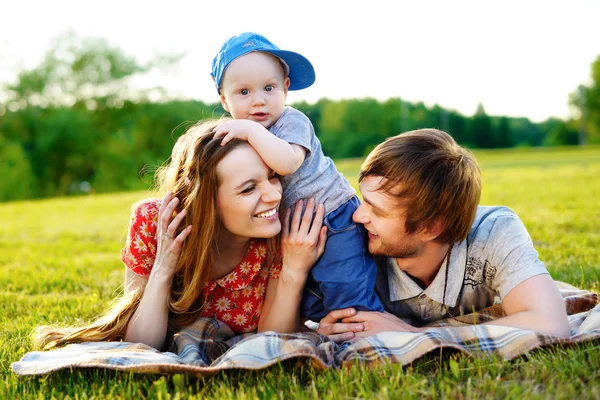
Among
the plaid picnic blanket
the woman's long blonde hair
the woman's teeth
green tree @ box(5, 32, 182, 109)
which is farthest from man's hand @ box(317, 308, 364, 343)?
green tree @ box(5, 32, 182, 109)

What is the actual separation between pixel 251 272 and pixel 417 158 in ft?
3.89

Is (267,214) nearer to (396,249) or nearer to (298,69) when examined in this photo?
(396,249)

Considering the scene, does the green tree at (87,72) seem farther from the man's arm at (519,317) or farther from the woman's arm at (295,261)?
the man's arm at (519,317)

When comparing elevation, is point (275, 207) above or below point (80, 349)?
above

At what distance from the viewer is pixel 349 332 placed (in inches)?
123

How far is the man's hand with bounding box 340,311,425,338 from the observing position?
3092mm

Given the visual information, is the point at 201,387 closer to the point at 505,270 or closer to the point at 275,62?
the point at 505,270

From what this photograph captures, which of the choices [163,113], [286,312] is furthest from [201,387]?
[163,113]

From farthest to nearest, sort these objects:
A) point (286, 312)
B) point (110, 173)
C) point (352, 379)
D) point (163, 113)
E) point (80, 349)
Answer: point (163, 113)
point (110, 173)
point (286, 312)
point (80, 349)
point (352, 379)

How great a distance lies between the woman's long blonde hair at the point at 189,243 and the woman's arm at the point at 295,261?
0.17 metres

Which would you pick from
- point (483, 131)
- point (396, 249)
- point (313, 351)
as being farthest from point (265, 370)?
point (483, 131)

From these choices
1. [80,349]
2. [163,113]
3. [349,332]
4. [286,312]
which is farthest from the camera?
[163,113]

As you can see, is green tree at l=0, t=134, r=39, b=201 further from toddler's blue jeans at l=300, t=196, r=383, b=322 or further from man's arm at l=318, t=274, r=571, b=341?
man's arm at l=318, t=274, r=571, b=341

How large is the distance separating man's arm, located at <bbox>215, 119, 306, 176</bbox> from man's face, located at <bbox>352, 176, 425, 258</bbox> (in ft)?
1.54
